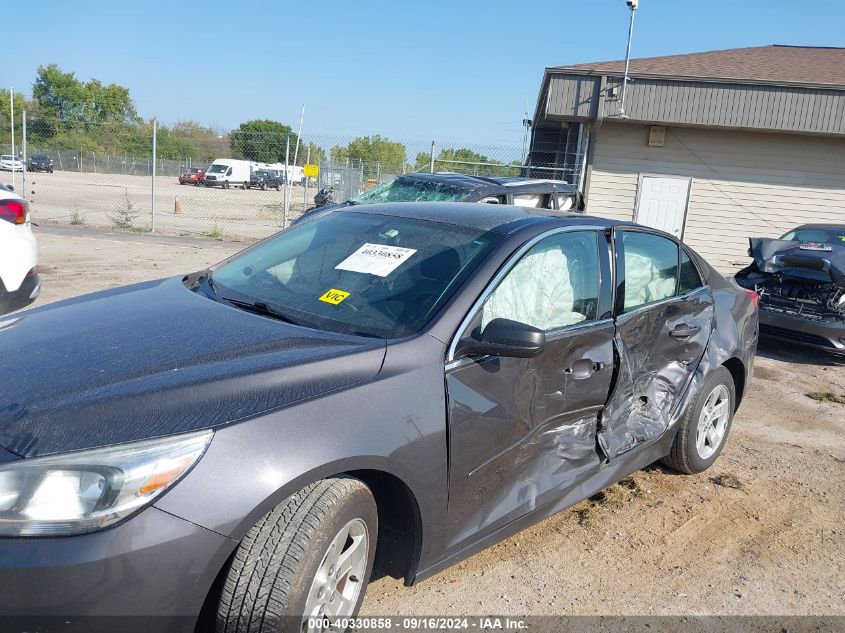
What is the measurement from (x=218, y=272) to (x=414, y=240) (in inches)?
42.0

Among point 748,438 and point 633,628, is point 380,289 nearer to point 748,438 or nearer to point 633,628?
point 633,628

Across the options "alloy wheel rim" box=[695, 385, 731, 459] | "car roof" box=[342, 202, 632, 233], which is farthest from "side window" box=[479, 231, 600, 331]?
"alloy wheel rim" box=[695, 385, 731, 459]

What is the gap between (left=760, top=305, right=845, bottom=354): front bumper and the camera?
288 inches

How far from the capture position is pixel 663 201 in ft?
51.3

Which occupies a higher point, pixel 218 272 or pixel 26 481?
pixel 218 272

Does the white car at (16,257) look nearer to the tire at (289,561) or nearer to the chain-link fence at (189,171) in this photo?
the tire at (289,561)

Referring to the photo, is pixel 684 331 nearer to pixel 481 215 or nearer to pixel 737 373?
pixel 737 373

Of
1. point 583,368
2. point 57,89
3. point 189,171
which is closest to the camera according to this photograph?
point 583,368

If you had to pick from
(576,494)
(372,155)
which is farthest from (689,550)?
(372,155)

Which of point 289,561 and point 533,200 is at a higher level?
point 533,200

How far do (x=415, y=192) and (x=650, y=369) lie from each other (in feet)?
17.8

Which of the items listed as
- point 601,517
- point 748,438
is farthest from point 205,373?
point 748,438

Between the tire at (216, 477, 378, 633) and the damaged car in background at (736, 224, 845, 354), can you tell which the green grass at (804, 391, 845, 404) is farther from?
the tire at (216, 477, 378, 633)

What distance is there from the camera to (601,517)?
3814 mm
